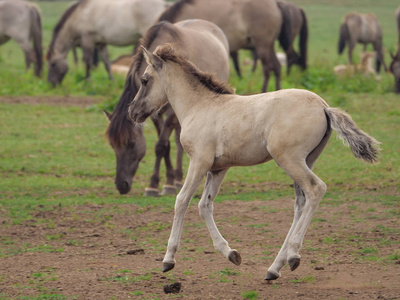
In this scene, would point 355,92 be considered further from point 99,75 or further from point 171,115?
point 171,115

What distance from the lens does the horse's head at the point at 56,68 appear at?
17.5m

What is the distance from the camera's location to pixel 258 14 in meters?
14.6

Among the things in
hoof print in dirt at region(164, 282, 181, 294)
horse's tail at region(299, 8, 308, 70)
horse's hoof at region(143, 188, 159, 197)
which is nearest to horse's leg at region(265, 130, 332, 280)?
hoof print in dirt at region(164, 282, 181, 294)

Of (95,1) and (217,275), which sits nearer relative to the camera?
(217,275)

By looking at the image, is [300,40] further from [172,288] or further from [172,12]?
[172,288]

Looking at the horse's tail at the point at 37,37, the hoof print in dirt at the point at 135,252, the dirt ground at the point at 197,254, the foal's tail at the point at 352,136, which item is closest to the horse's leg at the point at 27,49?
the horse's tail at the point at 37,37

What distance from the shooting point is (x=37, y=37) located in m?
19.5

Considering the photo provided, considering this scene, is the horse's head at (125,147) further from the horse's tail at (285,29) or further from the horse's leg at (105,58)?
the horse's leg at (105,58)

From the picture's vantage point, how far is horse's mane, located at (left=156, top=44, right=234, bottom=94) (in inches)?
238

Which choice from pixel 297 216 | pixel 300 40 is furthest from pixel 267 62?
pixel 297 216

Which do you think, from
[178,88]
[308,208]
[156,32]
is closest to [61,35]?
[156,32]

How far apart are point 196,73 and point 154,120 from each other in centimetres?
319

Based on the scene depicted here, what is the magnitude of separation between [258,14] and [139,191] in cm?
655

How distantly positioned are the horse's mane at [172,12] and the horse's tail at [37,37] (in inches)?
296
